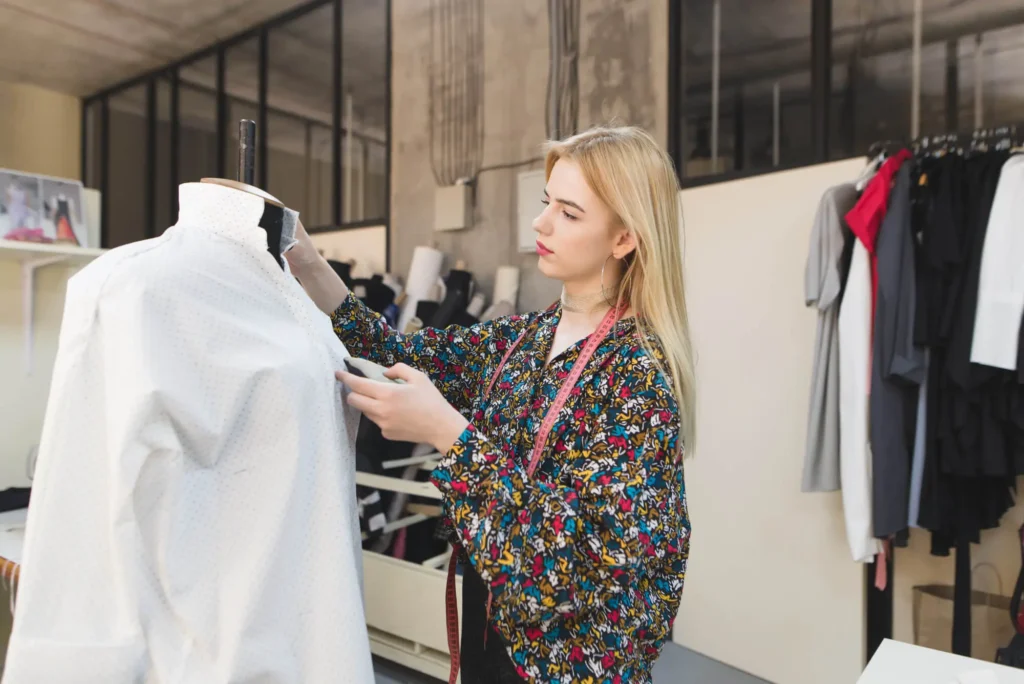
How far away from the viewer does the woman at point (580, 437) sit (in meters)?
0.90

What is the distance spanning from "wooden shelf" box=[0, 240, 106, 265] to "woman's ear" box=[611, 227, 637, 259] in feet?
6.81

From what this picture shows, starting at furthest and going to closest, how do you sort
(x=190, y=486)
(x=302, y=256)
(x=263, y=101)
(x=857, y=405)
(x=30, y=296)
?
(x=263, y=101), (x=30, y=296), (x=857, y=405), (x=302, y=256), (x=190, y=486)

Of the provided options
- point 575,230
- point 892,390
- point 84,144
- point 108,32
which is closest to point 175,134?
point 108,32

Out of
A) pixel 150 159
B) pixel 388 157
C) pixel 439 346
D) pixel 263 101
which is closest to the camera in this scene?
pixel 439 346

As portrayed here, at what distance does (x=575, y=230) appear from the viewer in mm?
1095

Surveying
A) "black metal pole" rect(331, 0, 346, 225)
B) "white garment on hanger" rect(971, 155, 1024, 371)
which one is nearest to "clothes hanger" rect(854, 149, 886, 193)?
"white garment on hanger" rect(971, 155, 1024, 371)

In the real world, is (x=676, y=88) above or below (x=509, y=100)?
below

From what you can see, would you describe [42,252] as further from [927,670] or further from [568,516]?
[927,670]

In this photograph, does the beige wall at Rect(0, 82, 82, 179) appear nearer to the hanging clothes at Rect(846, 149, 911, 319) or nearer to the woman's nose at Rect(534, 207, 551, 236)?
the woman's nose at Rect(534, 207, 551, 236)

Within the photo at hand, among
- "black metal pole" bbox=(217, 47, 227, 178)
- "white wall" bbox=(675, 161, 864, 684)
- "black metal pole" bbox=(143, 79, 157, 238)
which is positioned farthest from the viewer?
"black metal pole" bbox=(143, 79, 157, 238)

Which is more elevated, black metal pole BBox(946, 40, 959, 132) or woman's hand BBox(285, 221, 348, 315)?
black metal pole BBox(946, 40, 959, 132)

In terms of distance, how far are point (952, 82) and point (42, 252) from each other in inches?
135

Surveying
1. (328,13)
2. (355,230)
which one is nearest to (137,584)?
(355,230)

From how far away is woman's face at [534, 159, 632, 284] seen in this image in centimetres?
109
